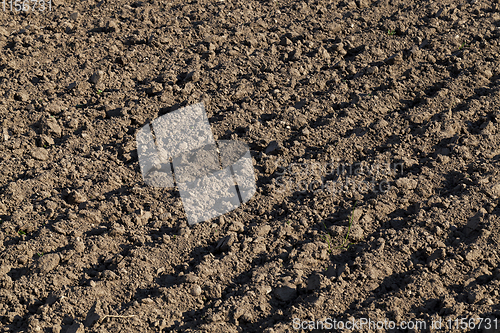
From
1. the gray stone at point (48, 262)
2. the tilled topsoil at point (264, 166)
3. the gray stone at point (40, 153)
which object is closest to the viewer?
the tilled topsoil at point (264, 166)

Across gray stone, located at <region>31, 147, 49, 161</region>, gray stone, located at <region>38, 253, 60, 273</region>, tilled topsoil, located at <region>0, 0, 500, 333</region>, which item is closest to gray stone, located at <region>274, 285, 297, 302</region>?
tilled topsoil, located at <region>0, 0, 500, 333</region>

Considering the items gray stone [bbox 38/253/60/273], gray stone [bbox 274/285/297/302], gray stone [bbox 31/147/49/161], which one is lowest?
gray stone [bbox 38/253/60/273]

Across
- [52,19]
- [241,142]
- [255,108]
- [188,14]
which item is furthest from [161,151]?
[52,19]

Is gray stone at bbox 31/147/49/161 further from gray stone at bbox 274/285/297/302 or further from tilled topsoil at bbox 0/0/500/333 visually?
gray stone at bbox 274/285/297/302

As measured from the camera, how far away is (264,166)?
10.8 feet

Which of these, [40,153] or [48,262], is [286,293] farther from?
[40,153]

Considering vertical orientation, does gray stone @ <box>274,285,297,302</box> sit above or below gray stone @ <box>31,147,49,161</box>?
above

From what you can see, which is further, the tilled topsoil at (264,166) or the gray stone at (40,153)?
the gray stone at (40,153)

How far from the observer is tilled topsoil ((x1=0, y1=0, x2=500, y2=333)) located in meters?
2.53

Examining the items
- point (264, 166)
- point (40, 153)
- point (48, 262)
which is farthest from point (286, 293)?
point (40, 153)

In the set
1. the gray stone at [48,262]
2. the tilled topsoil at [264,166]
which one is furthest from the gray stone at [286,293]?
the gray stone at [48,262]

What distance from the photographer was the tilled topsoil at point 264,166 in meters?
2.53

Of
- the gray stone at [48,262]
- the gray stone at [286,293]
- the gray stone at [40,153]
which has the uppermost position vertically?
the gray stone at [286,293]

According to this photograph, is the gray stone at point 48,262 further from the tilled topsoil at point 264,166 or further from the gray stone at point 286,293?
the gray stone at point 286,293
